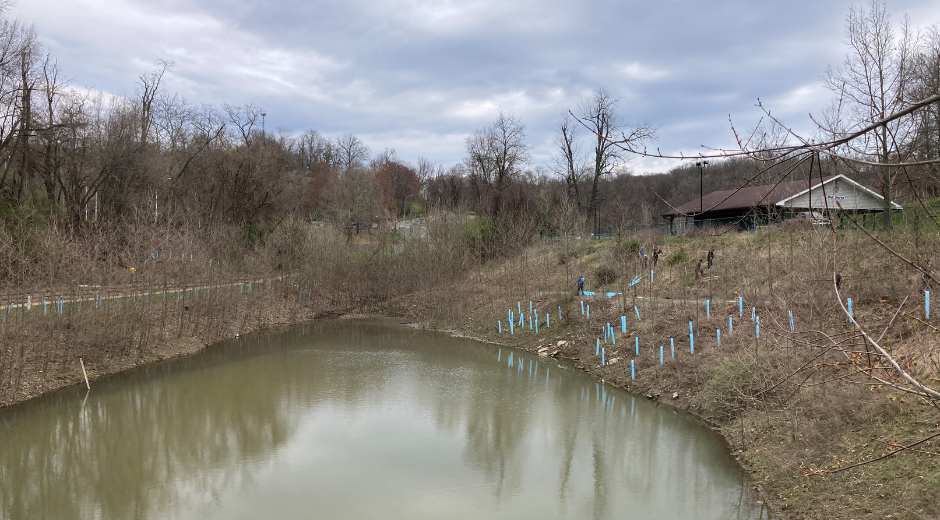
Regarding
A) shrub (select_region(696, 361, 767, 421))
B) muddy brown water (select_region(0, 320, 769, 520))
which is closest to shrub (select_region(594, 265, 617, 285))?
muddy brown water (select_region(0, 320, 769, 520))

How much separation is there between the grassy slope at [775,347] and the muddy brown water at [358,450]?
2.52 feet

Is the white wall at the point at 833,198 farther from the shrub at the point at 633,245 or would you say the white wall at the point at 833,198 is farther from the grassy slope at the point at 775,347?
the shrub at the point at 633,245

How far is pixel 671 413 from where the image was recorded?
13672 mm

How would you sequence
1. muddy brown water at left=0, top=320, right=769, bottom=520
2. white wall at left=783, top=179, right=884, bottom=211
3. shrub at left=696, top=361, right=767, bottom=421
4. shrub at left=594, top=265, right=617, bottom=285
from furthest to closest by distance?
1. shrub at left=594, top=265, right=617, bottom=285
2. shrub at left=696, top=361, right=767, bottom=421
3. muddy brown water at left=0, top=320, right=769, bottom=520
4. white wall at left=783, top=179, right=884, bottom=211

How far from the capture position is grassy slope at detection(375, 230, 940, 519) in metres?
7.88

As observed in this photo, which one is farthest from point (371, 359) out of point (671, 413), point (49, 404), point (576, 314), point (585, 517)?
point (585, 517)

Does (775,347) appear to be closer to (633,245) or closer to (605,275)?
(605,275)

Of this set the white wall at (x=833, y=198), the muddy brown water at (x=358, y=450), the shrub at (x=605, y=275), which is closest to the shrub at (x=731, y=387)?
the muddy brown water at (x=358, y=450)

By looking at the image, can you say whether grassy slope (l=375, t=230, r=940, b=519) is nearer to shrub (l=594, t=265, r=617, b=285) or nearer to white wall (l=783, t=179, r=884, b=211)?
shrub (l=594, t=265, r=617, b=285)

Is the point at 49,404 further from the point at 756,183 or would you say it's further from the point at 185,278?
the point at 756,183

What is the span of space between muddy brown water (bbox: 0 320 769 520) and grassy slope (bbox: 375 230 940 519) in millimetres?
770

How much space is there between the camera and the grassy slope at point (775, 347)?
25.8ft

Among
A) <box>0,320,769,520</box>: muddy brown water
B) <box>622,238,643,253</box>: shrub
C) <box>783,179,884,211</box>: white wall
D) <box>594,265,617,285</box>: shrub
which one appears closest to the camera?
<box>783,179,884,211</box>: white wall

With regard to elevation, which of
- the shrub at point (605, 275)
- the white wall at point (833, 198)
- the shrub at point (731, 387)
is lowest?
the shrub at point (731, 387)
